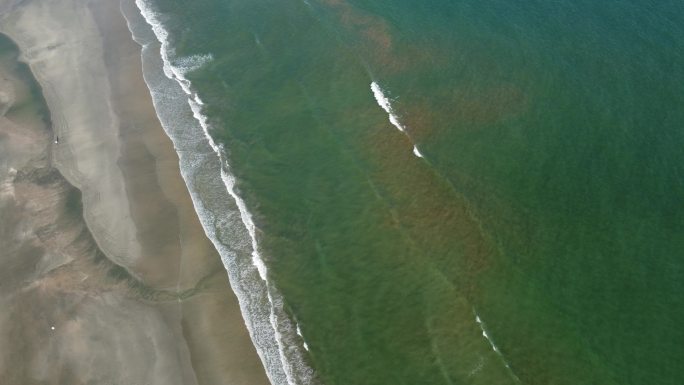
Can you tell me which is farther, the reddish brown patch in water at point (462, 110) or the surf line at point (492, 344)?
the reddish brown patch in water at point (462, 110)

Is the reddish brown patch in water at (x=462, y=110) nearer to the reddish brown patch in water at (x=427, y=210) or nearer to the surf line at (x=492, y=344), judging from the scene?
the reddish brown patch in water at (x=427, y=210)

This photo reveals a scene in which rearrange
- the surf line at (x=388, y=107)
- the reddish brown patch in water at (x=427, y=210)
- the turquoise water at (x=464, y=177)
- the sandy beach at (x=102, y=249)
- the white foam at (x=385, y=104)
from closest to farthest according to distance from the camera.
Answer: the turquoise water at (x=464, y=177)
the sandy beach at (x=102, y=249)
the reddish brown patch in water at (x=427, y=210)
the surf line at (x=388, y=107)
the white foam at (x=385, y=104)

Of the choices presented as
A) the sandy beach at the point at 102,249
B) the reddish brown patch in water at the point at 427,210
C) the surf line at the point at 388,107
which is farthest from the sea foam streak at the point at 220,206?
the surf line at the point at 388,107

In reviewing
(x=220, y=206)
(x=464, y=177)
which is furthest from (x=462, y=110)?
(x=220, y=206)

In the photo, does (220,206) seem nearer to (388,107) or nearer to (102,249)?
(102,249)

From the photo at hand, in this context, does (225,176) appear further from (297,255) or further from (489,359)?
(489,359)

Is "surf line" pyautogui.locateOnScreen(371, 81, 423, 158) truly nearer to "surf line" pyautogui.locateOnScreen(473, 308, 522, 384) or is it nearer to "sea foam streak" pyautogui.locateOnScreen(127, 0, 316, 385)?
"sea foam streak" pyautogui.locateOnScreen(127, 0, 316, 385)

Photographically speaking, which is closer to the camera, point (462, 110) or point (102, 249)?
point (102, 249)
